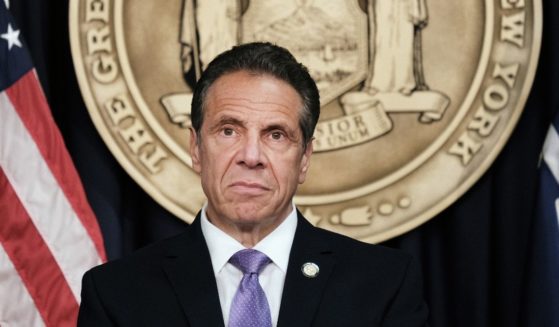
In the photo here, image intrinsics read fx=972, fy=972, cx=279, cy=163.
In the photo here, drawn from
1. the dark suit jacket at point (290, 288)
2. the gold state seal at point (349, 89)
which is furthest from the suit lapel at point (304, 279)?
the gold state seal at point (349, 89)

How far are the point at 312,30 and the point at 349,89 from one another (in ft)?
0.62

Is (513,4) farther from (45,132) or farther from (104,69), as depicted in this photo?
(45,132)

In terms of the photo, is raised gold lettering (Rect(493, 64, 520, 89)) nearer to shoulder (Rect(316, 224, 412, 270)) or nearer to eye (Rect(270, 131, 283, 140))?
shoulder (Rect(316, 224, 412, 270))

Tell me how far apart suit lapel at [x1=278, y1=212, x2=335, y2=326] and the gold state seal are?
0.88m

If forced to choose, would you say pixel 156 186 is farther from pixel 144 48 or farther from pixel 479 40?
pixel 479 40

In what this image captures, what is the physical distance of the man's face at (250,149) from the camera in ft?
5.40

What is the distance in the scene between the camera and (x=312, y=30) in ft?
8.67

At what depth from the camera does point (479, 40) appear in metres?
2.62

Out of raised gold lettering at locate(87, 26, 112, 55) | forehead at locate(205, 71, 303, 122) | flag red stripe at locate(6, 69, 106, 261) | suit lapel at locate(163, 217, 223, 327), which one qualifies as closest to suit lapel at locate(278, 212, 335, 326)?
suit lapel at locate(163, 217, 223, 327)

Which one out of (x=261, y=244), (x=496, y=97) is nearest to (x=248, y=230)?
(x=261, y=244)

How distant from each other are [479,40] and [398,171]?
1.36 feet

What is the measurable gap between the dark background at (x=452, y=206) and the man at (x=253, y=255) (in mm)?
941

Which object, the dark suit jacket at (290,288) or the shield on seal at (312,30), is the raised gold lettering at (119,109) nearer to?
the shield on seal at (312,30)

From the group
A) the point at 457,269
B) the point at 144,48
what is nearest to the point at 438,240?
the point at 457,269
